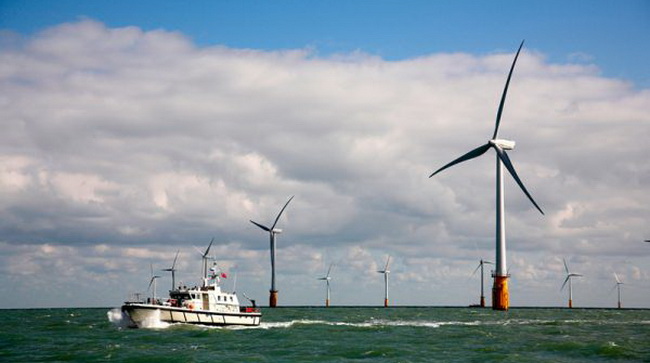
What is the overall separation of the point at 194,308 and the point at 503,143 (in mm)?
54200

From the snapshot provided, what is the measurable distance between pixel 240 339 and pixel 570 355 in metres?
32.8

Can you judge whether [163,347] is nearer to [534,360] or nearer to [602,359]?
[534,360]

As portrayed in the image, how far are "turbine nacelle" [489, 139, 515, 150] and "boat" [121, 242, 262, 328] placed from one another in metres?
44.7

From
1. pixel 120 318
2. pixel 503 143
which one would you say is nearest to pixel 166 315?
pixel 120 318

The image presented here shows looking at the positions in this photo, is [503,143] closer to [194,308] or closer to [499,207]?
[499,207]

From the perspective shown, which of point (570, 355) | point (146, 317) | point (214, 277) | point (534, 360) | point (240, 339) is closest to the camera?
point (534, 360)

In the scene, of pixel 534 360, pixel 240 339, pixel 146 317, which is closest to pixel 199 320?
pixel 146 317

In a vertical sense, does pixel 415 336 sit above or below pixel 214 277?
below

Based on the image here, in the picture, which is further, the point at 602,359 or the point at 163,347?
the point at 163,347

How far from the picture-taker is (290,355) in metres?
62.4

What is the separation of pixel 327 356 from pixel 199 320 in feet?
101

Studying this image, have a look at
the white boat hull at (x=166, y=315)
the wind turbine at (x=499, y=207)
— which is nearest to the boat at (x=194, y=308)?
the white boat hull at (x=166, y=315)

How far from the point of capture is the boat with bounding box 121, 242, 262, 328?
85.9 meters

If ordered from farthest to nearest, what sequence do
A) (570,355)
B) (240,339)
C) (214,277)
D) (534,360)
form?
(214,277) → (240,339) → (570,355) → (534,360)
